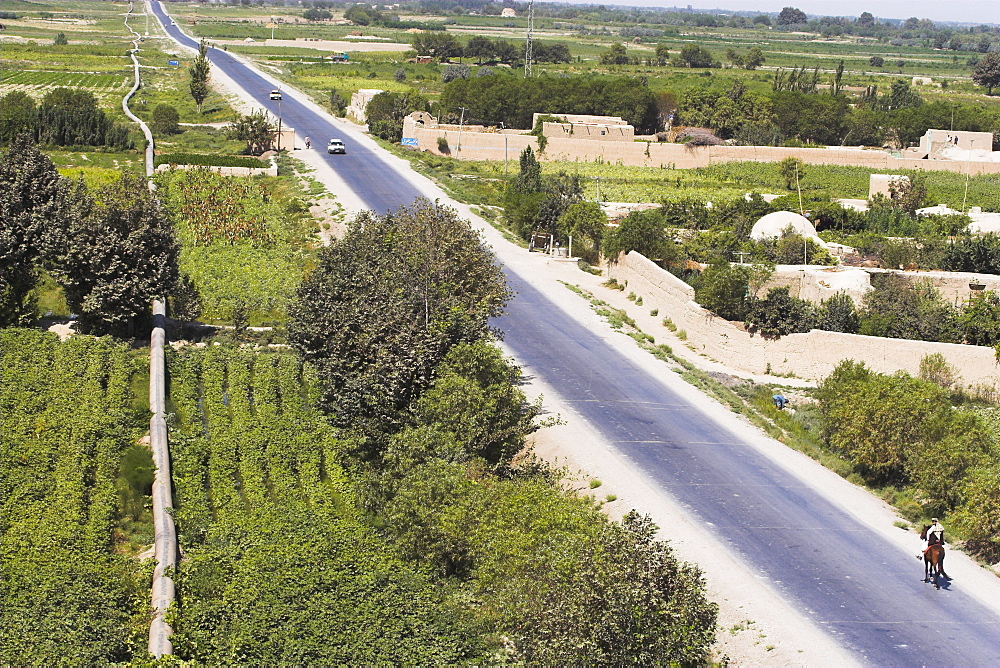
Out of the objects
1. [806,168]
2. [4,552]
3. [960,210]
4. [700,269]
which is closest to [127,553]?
[4,552]

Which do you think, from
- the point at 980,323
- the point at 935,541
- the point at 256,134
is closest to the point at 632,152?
the point at 256,134

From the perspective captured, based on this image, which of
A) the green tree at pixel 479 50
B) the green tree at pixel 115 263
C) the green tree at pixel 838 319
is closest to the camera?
the green tree at pixel 115 263

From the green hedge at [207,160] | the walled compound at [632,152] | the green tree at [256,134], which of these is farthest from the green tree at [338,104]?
the green hedge at [207,160]

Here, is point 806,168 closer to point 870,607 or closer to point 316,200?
point 316,200

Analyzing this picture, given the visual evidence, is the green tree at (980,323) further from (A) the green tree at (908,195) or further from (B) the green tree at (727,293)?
(A) the green tree at (908,195)

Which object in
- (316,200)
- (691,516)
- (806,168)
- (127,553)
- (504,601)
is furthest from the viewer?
(806,168)

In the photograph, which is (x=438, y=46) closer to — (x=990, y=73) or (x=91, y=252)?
(x=990, y=73)
